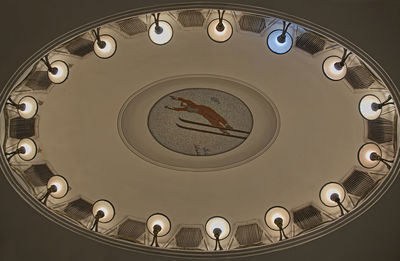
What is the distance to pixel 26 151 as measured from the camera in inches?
293

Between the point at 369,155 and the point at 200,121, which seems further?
the point at 200,121

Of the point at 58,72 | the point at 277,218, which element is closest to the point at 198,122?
the point at 277,218

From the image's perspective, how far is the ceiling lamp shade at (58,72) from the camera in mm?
7004

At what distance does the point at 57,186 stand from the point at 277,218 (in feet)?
11.9

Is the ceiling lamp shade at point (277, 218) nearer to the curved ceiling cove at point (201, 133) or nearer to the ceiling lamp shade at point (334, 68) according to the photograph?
the curved ceiling cove at point (201, 133)

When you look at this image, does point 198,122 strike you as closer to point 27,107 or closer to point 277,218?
point 277,218

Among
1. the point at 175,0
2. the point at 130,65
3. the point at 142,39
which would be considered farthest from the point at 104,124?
the point at 175,0

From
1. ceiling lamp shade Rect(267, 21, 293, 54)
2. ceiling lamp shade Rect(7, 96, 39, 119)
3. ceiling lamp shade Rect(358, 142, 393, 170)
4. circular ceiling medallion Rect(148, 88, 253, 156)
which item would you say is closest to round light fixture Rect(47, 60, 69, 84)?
ceiling lamp shade Rect(7, 96, 39, 119)

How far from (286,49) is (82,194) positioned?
4229 mm

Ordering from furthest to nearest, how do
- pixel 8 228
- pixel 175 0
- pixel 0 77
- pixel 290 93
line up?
1. pixel 290 93
2. pixel 8 228
3. pixel 0 77
4. pixel 175 0

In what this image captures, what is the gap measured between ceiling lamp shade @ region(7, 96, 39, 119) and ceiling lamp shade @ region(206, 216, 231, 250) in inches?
131

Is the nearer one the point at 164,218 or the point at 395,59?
the point at 395,59

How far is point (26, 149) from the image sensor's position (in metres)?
7.45

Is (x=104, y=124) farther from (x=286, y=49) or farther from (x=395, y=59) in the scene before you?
(x=395, y=59)
